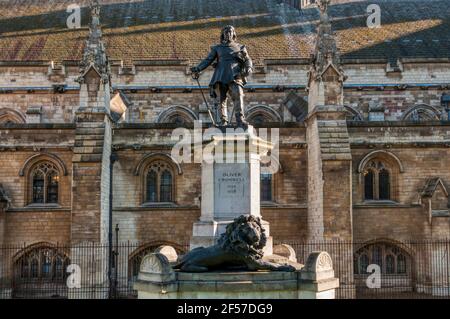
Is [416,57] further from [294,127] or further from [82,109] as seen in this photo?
[82,109]

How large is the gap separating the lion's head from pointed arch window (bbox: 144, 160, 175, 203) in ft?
38.7

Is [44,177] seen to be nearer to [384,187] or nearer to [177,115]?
[177,115]

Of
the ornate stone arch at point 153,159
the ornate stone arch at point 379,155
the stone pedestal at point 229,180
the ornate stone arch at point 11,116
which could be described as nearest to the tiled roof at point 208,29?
the ornate stone arch at point 11,116

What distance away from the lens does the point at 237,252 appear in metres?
9.33

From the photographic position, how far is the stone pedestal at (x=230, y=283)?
9086 millimetres

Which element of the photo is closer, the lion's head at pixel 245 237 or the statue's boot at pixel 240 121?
the lion's head at pixel 245 237

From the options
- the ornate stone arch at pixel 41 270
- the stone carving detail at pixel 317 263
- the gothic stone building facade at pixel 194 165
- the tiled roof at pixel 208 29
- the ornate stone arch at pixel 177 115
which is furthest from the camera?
the tiled roof at pixel 208 29

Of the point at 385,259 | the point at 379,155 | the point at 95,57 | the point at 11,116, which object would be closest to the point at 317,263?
the point at 385,259

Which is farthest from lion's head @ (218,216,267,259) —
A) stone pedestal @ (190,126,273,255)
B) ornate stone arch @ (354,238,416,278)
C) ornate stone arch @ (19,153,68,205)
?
ornate stone arch @ (19,153,68,205)

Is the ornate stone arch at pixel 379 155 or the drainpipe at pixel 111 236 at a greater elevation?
the ornate stone arch at pixel 379 155

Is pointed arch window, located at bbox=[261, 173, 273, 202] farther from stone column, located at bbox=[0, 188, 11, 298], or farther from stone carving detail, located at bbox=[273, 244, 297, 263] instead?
stone column, located at bbox=[0, 188, 11, 298]

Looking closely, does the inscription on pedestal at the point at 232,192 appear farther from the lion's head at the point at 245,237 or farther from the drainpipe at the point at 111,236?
the drainpipe at the point at 111,236

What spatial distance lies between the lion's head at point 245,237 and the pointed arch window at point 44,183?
13.1 metres
